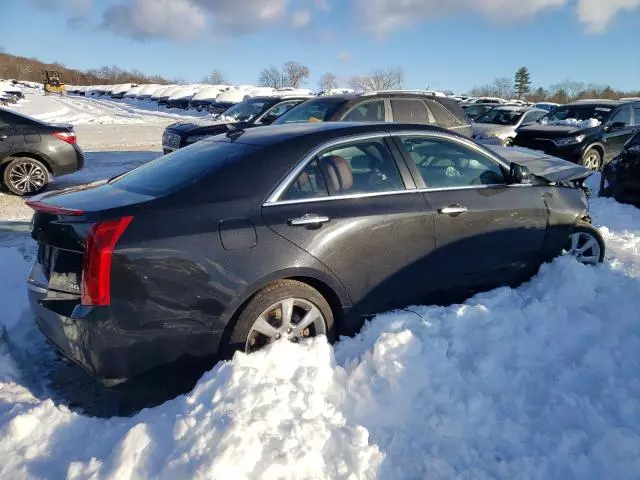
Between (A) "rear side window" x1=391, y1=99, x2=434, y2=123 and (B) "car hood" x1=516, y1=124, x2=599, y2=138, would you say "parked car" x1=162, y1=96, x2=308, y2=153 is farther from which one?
(B) "car hood" x1=516, y1=124, x2=599, y2=138

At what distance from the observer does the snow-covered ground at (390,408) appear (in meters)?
2.56

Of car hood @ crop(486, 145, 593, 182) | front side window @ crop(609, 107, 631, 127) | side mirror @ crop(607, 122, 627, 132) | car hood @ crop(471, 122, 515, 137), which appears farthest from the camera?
car hood @ crop(471, 122, 515, 137)

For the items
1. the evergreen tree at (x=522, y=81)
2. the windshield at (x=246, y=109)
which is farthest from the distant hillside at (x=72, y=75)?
the windshield at (x=246, y=109)

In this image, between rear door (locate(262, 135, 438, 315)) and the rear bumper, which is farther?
rear door (locate(262, 135, 438, 315))

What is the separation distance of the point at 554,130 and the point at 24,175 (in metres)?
11.0

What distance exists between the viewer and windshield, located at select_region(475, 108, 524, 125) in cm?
1517

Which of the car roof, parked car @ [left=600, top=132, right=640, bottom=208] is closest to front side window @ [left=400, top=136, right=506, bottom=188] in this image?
the car roof

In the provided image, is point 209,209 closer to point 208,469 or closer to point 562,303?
point 208,469

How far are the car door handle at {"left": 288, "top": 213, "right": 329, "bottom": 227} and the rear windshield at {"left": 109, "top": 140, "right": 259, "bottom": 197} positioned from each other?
1.97ft

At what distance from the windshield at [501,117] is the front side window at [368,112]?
25.2 ft

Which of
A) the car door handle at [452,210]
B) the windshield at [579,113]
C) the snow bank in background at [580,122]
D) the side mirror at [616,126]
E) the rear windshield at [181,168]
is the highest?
the rear windshield at [181,168]

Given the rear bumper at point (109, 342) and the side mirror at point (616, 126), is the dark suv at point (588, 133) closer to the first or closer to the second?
the side mirror at point (616, 126)

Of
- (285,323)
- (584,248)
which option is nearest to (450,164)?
(584,248)

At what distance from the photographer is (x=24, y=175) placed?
9594 mm
